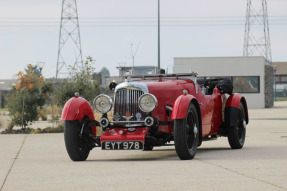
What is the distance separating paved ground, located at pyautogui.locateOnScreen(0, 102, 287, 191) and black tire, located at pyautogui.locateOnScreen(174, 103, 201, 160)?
21 centimetres

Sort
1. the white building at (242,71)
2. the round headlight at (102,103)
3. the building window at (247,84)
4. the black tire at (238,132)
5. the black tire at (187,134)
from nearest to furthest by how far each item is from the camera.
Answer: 1. the black tire at (187,134)
2. the round headlight at (102,103)
3. the black tire at (238,132)
4. the white building at (242,71)
5. the building window at (247,84)

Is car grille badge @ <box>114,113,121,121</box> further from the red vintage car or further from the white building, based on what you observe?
the white building

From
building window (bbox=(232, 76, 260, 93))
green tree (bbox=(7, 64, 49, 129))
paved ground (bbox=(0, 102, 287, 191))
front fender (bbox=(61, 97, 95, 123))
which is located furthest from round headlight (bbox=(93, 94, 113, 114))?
building window (bbox=(232, 76, 260, 93))

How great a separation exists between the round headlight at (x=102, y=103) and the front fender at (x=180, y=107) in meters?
1.31

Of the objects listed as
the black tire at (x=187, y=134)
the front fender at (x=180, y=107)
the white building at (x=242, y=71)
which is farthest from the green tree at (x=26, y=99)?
the white building at (x=242, y=71)

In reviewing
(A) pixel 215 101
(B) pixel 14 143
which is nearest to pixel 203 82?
(A) pixel 215 101

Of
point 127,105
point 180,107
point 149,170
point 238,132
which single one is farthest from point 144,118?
point 238,132

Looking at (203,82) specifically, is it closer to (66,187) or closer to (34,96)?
(66,187)

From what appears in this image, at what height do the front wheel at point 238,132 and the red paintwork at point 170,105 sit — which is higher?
the red paintwork at point 170,105

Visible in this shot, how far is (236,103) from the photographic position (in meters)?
14.6

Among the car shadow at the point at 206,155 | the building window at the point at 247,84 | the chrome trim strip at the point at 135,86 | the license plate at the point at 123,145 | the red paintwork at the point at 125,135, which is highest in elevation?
the building window at the point at 247,84

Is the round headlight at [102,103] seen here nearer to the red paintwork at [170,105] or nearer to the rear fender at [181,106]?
the red paintwork at [170,105]

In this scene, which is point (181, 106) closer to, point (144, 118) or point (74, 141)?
point (144, 118)

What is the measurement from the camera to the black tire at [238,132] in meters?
14.3
